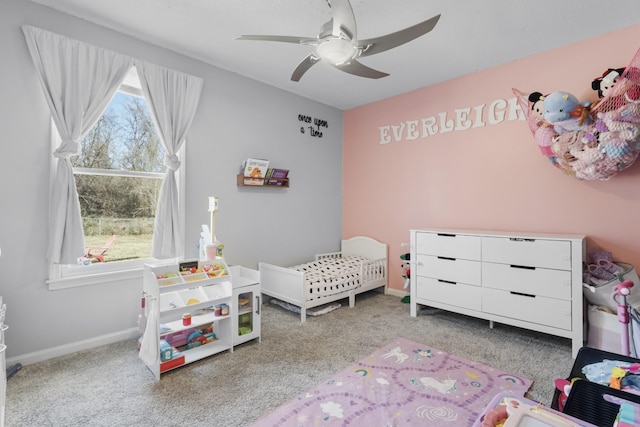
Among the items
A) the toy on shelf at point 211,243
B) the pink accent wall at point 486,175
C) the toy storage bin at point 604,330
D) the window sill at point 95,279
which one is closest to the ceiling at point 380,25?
the pink accent wall at point 486,175

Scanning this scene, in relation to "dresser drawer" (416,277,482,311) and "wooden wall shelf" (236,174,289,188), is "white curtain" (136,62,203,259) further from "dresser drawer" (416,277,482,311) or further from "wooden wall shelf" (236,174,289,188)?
"dresser drawer" (416,277,482,311)

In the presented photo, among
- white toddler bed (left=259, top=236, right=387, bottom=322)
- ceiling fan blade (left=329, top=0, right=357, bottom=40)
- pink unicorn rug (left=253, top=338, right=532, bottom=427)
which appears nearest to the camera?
ceiling fan blade (left=329, top=0, right=357, bottom=40)

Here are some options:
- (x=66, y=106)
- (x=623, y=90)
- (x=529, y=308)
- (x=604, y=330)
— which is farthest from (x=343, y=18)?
(x=604, y=330)

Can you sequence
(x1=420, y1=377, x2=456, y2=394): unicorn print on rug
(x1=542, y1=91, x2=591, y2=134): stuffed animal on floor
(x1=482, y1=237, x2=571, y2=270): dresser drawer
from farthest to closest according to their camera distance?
(x1=482, y1=237, x2=571, y2=270): dresser drawer < (x1=542, y1=91, x2=591, y2=134): stuffed animal on floor < (x1=420, y1=377, x2=456, y2=394): unicorn print on rug

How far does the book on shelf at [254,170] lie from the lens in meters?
3.38

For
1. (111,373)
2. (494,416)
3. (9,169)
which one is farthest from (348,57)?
(111,373)

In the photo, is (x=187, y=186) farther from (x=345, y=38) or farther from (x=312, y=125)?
(x=345, y=38)

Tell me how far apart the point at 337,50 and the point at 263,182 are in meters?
1.97

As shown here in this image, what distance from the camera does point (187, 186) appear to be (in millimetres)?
3035

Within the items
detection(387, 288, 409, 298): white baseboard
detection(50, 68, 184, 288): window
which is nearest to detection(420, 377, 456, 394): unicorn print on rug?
detection(387, 288, 409, 298): white baseboard

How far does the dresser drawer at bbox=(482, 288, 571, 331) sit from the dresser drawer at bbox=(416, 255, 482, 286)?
152 millimetres

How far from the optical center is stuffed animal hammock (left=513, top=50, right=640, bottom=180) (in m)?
2.13

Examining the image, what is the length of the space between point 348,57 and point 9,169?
7.73ft

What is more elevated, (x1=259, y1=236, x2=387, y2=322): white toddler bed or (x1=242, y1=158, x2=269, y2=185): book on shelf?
(x1=242, y1=158, x2=269, y2=185): book on shelf
